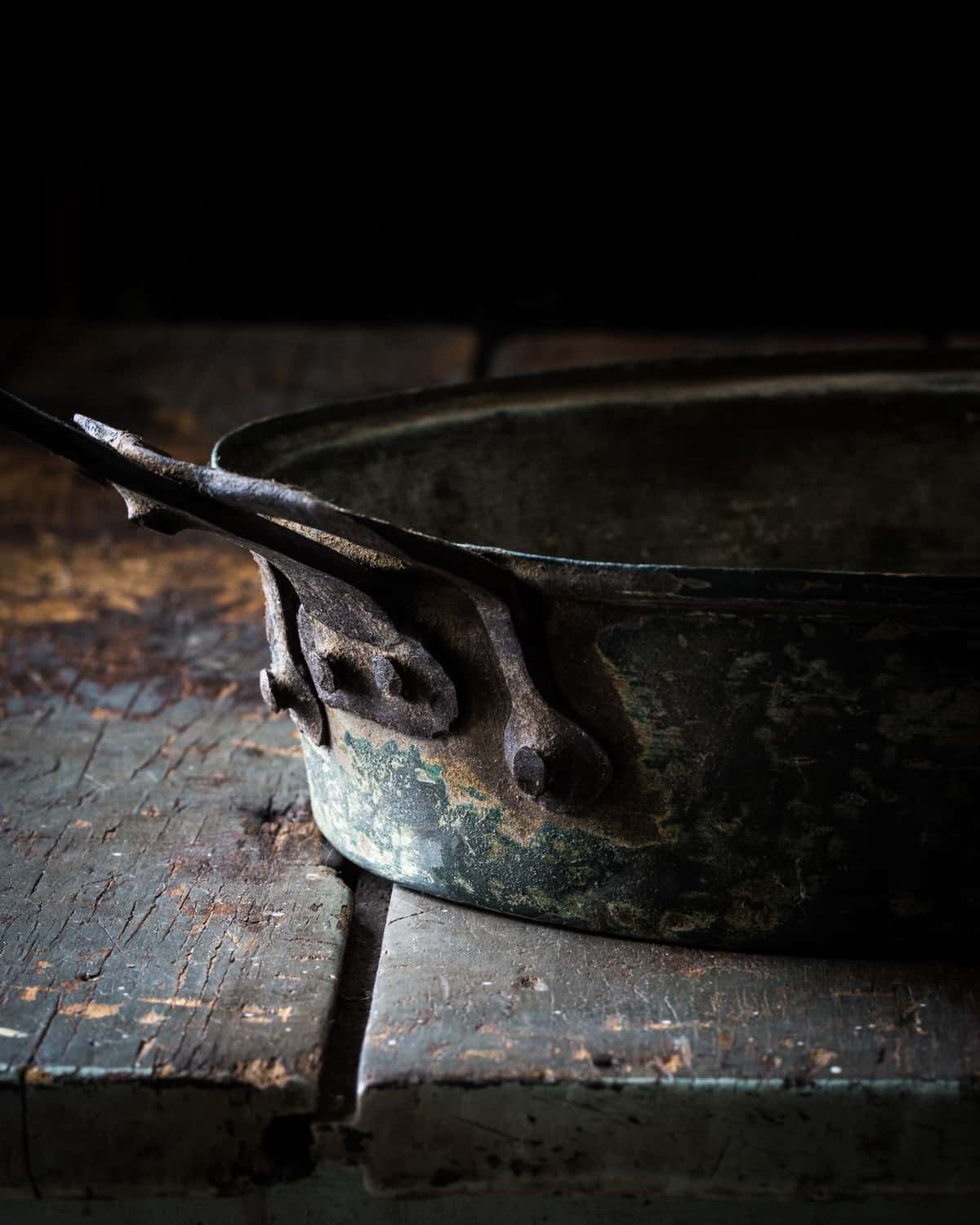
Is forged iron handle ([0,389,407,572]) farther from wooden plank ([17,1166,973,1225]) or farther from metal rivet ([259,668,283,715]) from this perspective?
wooden plank ([17,1166,973,1225])

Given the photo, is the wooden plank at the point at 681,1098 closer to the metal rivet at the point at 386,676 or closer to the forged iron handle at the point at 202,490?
the metal rivet at the point at 386,676

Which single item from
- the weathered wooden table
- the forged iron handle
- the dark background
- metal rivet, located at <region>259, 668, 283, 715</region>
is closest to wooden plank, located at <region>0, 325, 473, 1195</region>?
the weathered wooden table

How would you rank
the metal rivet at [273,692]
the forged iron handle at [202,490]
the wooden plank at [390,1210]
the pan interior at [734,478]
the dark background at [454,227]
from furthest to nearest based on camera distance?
the dark background at [454,227]
the pan interior at [734,478]
the metal rivet at [273,692]
the wooden plank at [390,1210]
the forged iron handle at [202,490]

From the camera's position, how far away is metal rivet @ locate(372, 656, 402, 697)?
1.06 m

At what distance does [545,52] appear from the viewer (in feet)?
12.7

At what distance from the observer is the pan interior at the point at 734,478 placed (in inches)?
67.8

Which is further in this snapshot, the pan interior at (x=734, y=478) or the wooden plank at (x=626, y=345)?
the wooden plank at (x=626, y=345)

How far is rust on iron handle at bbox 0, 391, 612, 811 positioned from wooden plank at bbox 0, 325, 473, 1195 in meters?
0.21

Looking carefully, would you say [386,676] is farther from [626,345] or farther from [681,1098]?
[626,345]

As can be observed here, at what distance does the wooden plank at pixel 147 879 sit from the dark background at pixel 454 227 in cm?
174

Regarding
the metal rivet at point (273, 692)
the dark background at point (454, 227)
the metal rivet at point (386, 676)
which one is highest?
the metal rivet at point (386, 676)

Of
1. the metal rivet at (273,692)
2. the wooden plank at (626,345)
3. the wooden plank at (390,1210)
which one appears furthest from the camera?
the wooden plank at (626,345)

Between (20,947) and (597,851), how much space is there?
0.44 m

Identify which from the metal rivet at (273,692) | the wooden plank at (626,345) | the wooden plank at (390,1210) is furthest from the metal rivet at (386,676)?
the wooden plank at (626,345)
